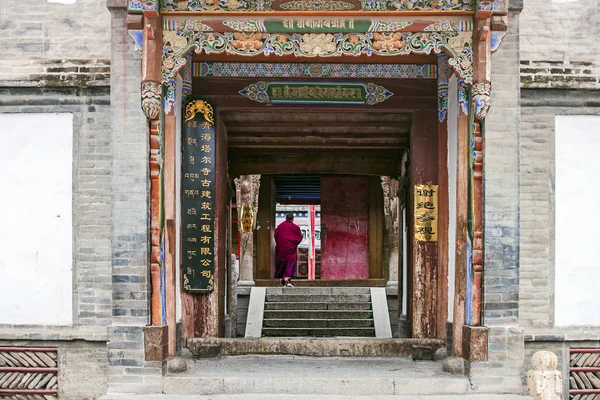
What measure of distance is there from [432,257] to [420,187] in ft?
2.62

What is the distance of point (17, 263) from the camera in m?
8.39

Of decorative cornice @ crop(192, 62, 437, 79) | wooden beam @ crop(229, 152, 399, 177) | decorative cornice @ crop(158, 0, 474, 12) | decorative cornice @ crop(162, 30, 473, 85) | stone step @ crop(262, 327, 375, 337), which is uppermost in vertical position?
decorative cornice @ crop(158, 0, 474, 12)

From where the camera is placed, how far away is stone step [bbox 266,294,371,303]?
1319 centimetres

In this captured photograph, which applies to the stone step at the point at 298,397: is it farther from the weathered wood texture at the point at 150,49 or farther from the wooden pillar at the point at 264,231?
the wooden pillar at the point at 264,231

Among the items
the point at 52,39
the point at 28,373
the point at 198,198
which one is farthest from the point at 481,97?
the point at 28,373

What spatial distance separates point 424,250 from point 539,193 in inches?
59.3

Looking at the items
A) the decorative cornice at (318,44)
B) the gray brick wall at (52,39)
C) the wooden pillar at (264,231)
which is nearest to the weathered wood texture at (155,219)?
the decorative cornice at (318,44)

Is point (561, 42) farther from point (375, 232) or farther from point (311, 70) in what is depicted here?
point (375, 232)

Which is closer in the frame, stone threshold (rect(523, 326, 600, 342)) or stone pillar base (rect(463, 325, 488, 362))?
stone pillar base (rect(463, 325, 488, 362))

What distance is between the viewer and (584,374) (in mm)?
8328

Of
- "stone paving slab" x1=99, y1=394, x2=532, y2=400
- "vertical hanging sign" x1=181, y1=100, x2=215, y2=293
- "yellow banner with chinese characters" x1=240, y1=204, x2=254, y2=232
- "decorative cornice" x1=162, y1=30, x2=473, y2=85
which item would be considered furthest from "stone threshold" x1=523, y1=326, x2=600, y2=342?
"yellow banner with chinese characters" x1=240, y1=204, x2=254, y2=232

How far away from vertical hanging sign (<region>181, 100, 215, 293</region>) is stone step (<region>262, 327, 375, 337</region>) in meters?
3.38

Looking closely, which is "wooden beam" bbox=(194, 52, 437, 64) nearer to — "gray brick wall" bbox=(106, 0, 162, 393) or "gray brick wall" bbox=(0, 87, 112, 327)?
"gray brick wall" bbox=(0, 87, 112, 327)

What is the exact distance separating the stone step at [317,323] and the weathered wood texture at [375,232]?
5331 mm
